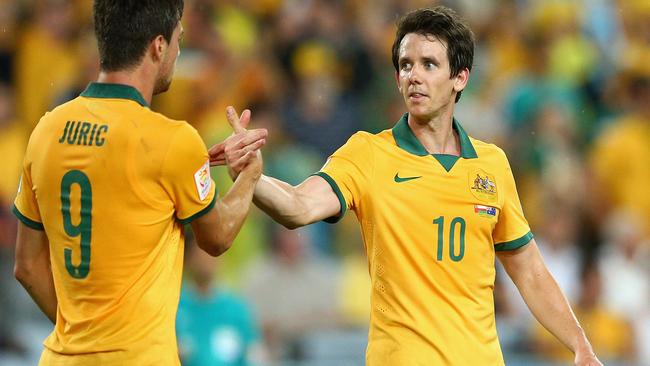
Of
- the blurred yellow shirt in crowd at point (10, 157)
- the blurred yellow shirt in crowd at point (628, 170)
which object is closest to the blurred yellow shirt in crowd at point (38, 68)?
the blurred yellow shirt in crowd at point (10, 157)

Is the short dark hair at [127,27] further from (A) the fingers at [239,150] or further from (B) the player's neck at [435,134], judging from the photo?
(B) the player's neck at [435,134]

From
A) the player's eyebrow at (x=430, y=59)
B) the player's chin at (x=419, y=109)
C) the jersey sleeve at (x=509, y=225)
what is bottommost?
the jersey sleeve at (x=509, y=225)

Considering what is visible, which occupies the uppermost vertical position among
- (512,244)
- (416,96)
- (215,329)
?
(416,96)

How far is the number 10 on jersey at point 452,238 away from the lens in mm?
5082

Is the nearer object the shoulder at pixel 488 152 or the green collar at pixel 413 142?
the green collar at pixel 413 142

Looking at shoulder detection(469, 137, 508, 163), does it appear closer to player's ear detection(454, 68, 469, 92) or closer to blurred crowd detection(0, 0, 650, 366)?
player's ear detection(454, 68, 469, 92)

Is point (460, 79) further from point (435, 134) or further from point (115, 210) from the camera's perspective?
point (115, 210)

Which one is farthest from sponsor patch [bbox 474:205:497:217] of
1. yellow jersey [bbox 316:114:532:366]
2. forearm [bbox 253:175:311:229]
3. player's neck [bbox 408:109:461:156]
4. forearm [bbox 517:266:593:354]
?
forearm [bbox 253:175:311:229]

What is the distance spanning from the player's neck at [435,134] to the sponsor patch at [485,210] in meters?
0.28

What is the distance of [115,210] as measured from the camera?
4.41 metres

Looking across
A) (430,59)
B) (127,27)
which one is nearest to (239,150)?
(127,27)

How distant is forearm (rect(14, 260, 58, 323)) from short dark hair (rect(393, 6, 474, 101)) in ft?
5.49

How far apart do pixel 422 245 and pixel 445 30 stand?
2.95 feet

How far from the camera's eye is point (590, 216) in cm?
1070
